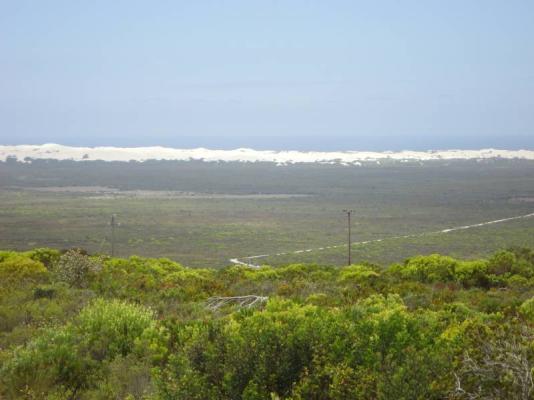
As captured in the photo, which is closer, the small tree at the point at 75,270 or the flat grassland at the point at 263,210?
the small tree at the point at 75,270

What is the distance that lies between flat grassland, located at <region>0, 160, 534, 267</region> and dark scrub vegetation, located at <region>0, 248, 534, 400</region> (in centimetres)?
2642

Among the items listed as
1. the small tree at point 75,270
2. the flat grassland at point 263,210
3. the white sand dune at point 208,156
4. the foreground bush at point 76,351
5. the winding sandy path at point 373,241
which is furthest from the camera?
the white sand dune at point 208,156

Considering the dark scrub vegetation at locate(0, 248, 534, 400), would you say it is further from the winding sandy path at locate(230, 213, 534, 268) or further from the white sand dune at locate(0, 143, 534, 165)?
the white sand dune at locate(0, 143, 534, 165)

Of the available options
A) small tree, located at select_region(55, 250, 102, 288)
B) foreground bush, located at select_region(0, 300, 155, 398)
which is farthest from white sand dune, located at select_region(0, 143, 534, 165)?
foreground bush, located at select_region(0, 300, 155, 398)

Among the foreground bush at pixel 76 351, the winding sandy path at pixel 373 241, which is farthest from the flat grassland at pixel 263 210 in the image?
the foreground bush at pixel 76 351

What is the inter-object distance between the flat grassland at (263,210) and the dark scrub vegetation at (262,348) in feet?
86.7

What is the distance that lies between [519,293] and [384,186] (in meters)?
83.1

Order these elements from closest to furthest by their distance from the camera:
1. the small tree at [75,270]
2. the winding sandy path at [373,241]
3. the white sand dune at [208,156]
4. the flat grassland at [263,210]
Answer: the small tree at [75,270] → the winding sandy path at [373,241] → the flat grassland at [263,210] → the white sand dune at [208,156]

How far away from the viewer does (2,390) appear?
1002 cm

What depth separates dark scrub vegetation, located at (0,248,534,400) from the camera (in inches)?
277

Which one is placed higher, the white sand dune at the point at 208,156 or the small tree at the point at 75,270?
the white sand dune at the point at 208,156

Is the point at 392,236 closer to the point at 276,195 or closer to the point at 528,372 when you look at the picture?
the point at 276,195

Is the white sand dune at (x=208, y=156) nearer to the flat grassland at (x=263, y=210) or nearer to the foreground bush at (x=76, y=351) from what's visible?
the flat grassland at (x=263, y=210)

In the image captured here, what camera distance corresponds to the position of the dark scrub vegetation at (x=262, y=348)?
7.04 meters
